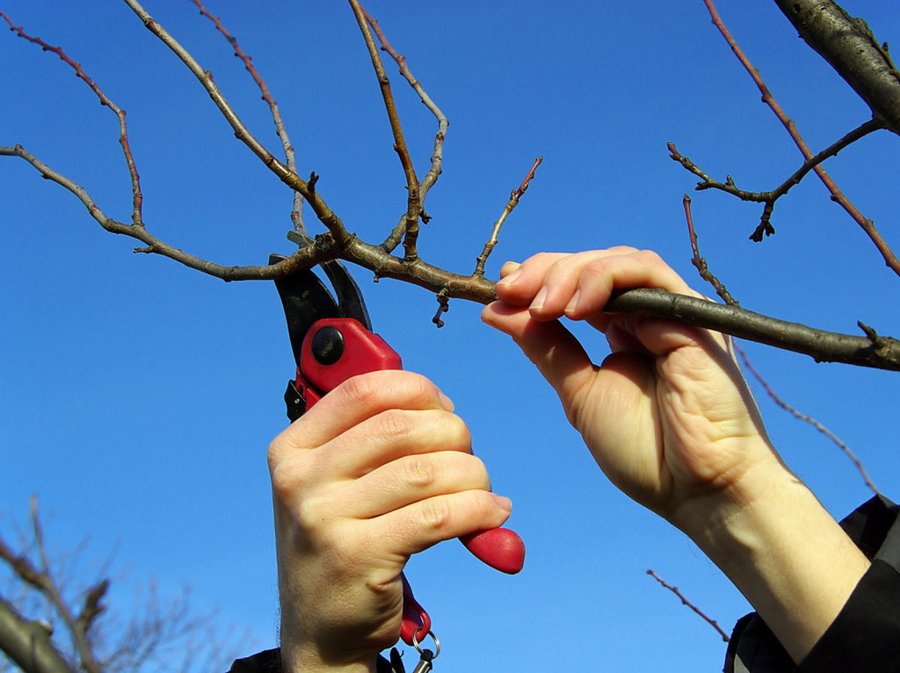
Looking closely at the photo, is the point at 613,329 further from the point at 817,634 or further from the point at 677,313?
the point at 817,634

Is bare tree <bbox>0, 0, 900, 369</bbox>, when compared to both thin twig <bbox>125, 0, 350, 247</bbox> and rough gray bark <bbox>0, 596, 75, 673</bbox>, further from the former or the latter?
rough gray bark <bbox>0, 596, 75, 673</bbox>

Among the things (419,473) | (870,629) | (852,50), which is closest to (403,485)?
(419,473)

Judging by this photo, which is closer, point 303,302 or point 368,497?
point 368,497

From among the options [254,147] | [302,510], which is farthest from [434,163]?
[302,510]

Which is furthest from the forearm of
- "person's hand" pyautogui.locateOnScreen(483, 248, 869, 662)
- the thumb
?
the thumb

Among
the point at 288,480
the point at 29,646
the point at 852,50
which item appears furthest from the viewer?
the point at 288,480

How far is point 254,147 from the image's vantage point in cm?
175

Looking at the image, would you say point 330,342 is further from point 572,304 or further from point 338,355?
point 572,304

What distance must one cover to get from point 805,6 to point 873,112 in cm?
24

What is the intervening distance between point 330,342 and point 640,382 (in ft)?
2.43

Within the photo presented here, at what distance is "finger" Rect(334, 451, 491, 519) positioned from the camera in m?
1.53

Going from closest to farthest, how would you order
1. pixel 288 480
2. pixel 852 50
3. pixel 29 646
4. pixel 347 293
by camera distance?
1. pixel 29 646
2. pixel 852 50
3. pixel 288 480
4. pixel 347 293

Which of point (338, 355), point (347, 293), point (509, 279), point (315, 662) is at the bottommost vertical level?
point (315, 662)

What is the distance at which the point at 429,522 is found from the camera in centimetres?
151
